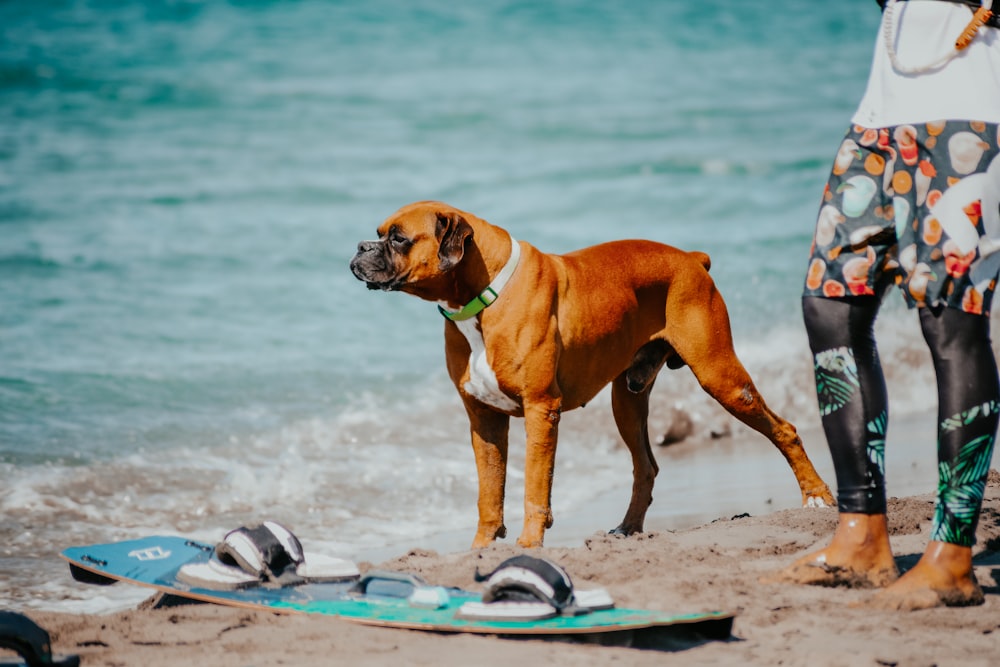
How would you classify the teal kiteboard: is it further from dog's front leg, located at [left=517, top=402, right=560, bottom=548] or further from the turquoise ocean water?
dog's front leg, located at [left=517, top=402, right=560, bottom=548]

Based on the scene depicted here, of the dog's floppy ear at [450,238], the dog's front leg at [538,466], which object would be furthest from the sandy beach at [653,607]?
the dog's floppy ear at [450,238]

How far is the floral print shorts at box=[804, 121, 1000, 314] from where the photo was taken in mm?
3729

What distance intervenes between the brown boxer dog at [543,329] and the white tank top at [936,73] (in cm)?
179

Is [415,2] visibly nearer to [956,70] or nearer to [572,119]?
[572,119]

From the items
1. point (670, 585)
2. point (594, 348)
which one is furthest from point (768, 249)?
point (670, 585)

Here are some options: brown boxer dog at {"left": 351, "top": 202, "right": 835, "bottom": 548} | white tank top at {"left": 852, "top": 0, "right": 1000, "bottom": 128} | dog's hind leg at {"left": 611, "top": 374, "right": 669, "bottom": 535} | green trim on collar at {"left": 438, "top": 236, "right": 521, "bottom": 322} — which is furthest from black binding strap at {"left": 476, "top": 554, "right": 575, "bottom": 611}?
dog's hind leg at {"left": 611, "top": 374, "right": 669, "bottom": 535}

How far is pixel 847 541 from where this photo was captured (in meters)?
4.05

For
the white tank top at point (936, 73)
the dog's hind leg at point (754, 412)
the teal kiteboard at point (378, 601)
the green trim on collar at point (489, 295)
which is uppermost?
the white tank top at point (936, 73)

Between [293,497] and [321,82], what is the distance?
76.9 feet

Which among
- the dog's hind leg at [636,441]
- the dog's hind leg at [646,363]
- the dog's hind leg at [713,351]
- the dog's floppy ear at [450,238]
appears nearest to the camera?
the dog's floppy ear at [450,238]

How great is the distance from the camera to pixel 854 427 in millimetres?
3984

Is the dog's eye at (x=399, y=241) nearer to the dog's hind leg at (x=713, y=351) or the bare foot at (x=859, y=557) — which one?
the dog's hind leg at (x=713, y=351)

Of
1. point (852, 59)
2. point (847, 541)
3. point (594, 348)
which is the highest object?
point (852, 59)

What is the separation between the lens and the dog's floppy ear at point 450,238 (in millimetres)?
5086
